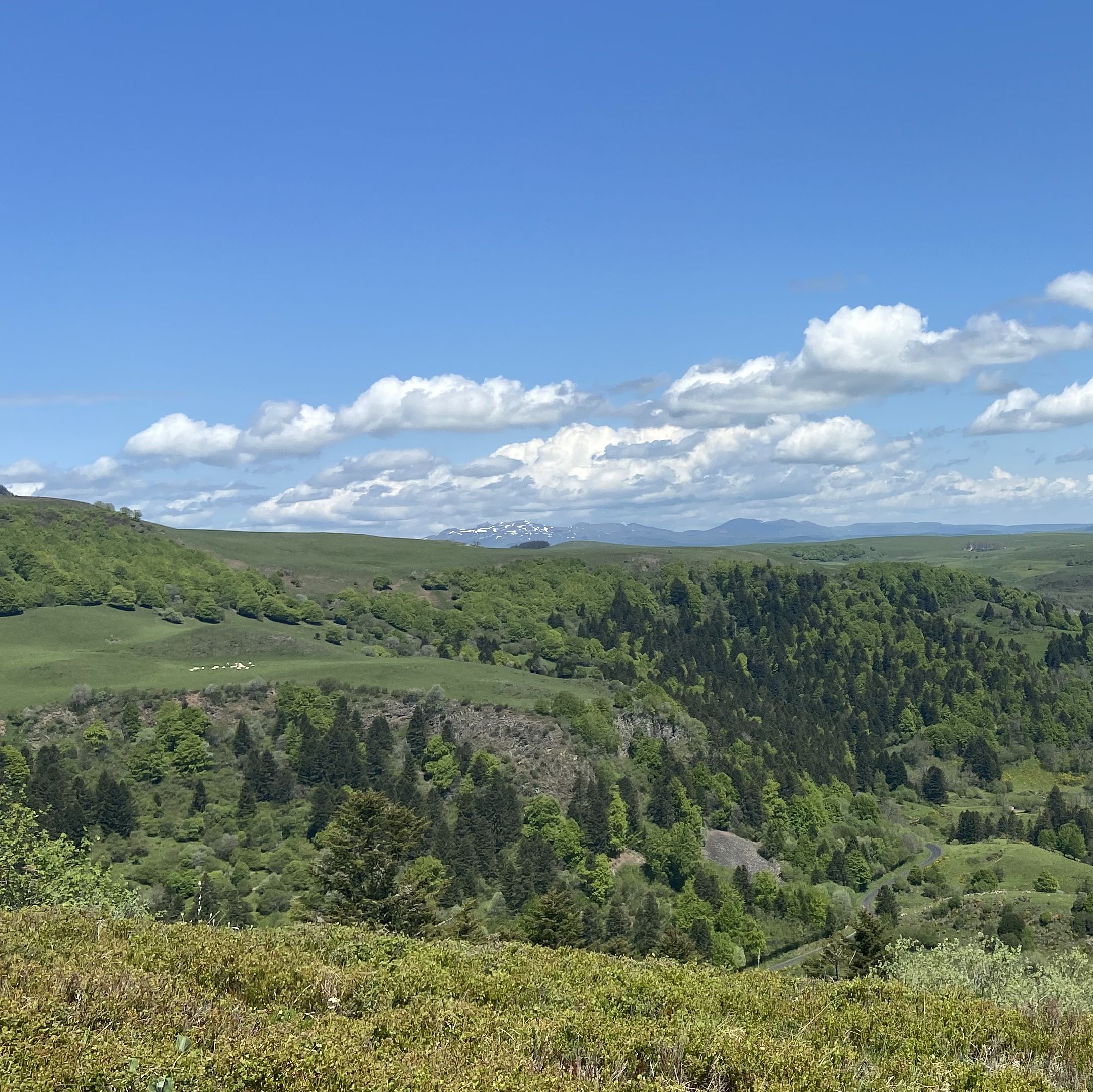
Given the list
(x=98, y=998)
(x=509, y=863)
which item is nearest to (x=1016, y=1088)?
(x=98, y=998)

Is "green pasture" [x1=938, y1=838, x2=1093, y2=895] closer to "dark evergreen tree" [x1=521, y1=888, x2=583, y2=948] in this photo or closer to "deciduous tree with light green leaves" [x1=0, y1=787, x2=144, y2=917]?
"dark evergreen tree" [x1=521, y1=888, x2=583, y2=948]

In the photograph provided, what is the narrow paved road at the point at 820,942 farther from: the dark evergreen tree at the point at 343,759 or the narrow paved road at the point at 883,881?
the dark evergreen tree at the point at 343,759

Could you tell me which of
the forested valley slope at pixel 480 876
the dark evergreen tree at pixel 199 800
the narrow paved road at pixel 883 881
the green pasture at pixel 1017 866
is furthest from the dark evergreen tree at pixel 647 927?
the dark evergreen tree at pixel 199 800

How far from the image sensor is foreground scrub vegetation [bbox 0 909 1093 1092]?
20500mm

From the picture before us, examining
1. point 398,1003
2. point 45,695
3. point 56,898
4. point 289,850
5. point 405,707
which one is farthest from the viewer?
point 405,707

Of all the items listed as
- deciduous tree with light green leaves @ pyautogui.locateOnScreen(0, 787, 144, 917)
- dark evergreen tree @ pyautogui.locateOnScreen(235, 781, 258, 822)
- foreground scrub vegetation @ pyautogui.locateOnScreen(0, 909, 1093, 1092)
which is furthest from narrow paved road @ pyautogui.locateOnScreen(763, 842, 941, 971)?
dark evergreen tree @ pyautogui.locateOnScreen(235, 781, 258, 822)

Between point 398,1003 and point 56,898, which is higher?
point 398,1003

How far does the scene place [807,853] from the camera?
185 metres

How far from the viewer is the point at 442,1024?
26031 mm

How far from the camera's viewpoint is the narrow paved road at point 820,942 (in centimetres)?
13588

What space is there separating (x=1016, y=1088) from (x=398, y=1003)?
17548 millimetres

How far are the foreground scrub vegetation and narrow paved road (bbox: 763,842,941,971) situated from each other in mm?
77212

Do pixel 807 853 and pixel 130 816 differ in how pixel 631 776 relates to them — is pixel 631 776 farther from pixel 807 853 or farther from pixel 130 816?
pixel 130 816

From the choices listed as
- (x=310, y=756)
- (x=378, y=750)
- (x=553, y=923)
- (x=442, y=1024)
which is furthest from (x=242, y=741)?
(x=442, y=1024)
